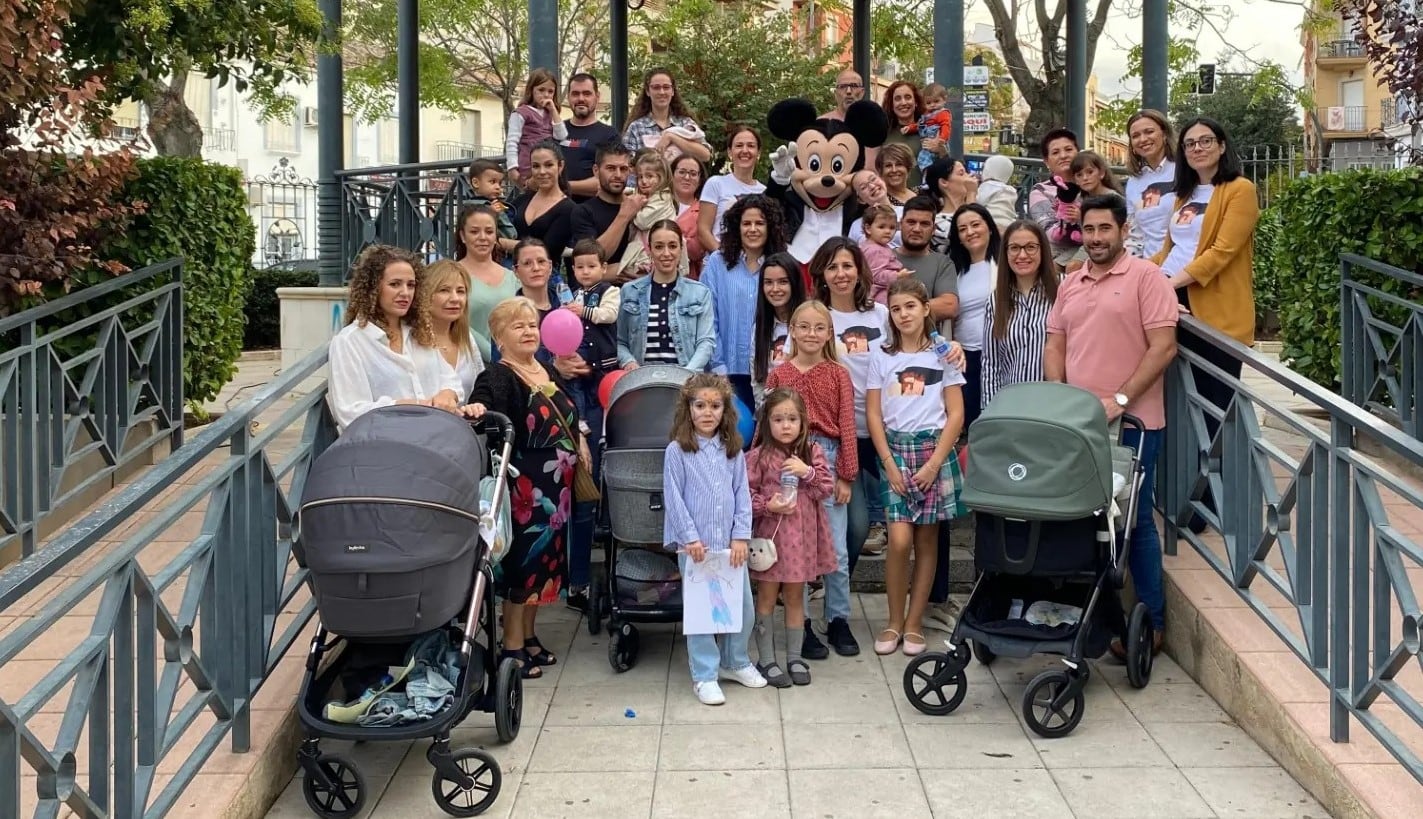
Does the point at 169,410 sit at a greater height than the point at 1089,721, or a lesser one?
greater

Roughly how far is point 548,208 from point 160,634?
3.85 metres

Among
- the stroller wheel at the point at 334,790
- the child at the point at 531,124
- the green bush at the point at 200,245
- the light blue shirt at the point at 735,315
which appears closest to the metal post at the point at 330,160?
the green bush at the point at 200,245

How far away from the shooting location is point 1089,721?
5168mm

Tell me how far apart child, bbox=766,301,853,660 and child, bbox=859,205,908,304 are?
836 mm

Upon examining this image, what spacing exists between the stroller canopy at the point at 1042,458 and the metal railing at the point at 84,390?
13.9 feet

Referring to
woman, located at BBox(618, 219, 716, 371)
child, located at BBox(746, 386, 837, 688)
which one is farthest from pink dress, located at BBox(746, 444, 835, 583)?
woman, located at BBox(618, 219, 716, 371)

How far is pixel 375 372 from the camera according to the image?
5262 millimetres

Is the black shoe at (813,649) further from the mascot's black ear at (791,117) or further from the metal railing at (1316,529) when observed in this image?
the mascot's black ear at (791,117)

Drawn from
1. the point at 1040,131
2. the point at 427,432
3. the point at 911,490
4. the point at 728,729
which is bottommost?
the point at 728,729

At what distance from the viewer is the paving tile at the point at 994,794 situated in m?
4.33

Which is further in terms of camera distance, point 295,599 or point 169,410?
point 169,410

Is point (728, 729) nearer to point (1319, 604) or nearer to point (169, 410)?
point (1319, 604)

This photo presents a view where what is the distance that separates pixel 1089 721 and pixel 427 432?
105 inches

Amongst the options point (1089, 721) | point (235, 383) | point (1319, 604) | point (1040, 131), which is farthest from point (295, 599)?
point (1040, 131)
